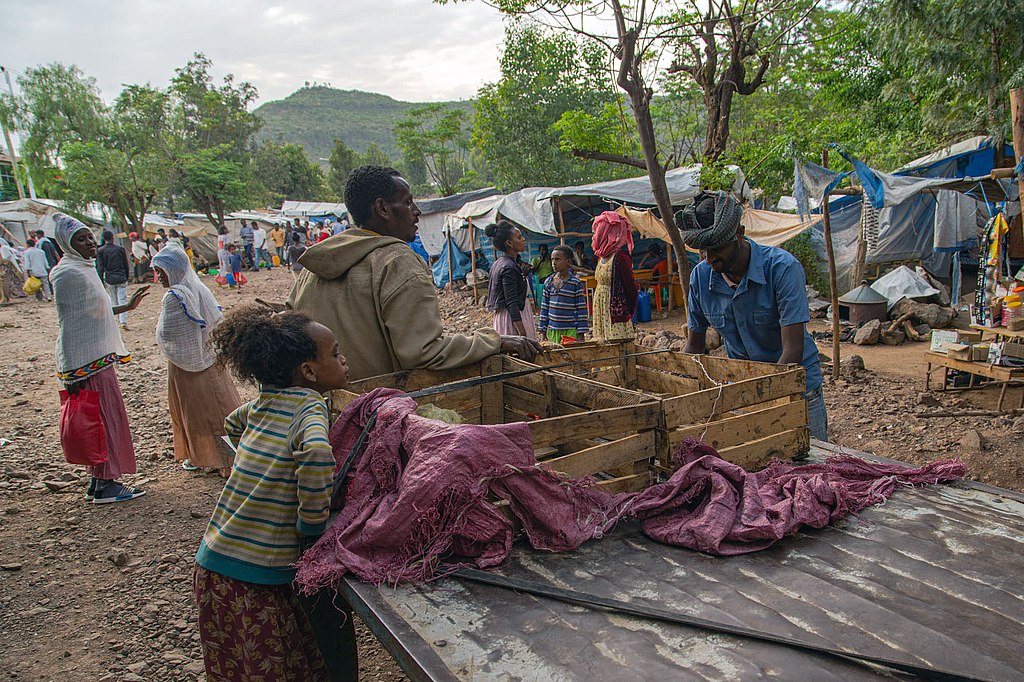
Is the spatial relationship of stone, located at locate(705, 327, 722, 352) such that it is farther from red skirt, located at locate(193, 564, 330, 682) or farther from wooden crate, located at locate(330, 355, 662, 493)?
red skirt, located at locate(193, 564, 330, 682)

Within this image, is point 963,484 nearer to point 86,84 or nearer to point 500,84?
point 500,84

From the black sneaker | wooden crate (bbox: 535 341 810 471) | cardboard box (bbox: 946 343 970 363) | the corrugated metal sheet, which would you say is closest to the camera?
the corrugated metal sheet

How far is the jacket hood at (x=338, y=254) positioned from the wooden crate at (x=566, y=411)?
1.53ft

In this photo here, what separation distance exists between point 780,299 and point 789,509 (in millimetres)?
1176

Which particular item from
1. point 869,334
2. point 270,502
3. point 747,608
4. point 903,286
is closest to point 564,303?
point 270,502

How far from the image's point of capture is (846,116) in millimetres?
16469

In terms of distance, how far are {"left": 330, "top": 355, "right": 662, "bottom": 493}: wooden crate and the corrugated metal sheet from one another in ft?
0.80

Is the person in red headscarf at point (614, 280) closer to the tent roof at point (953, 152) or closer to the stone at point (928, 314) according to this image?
the stone at point (928, 314)

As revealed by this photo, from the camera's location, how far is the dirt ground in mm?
3049

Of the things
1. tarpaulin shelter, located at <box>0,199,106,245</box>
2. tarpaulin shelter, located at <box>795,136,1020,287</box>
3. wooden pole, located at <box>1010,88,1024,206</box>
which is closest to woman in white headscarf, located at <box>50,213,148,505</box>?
wooden pole, located at <box>1010,88,1024,206</box>

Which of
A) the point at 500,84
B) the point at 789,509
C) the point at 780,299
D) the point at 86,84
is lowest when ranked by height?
the point at 789,509

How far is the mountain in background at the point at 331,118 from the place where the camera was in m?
110

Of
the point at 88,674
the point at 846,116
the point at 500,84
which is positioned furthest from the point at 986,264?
the point at 500,84

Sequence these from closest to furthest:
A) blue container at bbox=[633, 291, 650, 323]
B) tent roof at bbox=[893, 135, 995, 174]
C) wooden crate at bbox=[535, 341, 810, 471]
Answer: wooden crate at bbox=[535, 341, 810, 471] < tent roof at bbox=[893, 135, 995, 174] < blue container at bbox=[633, 291, 650, 323]
